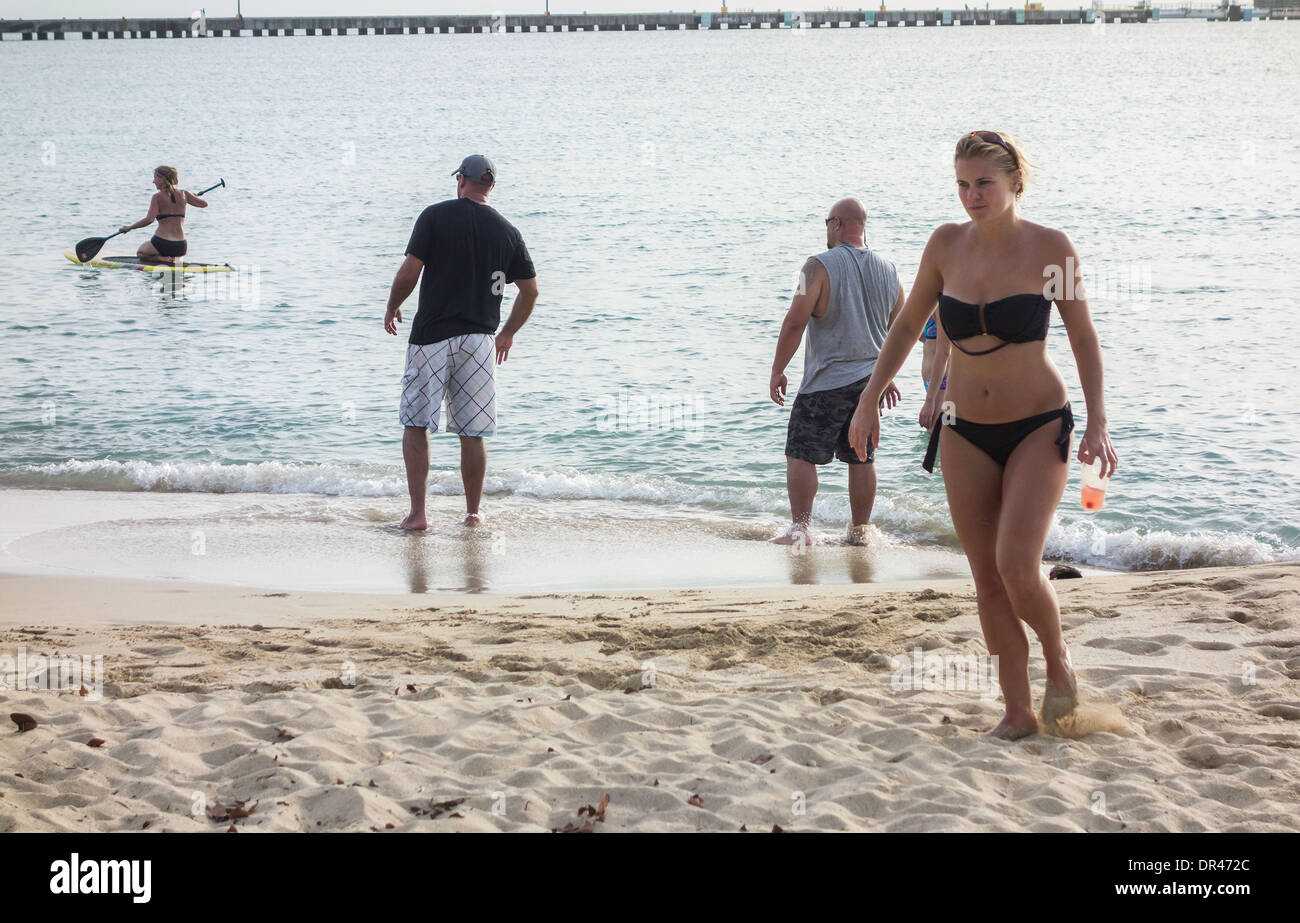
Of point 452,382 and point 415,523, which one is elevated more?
point 452,382

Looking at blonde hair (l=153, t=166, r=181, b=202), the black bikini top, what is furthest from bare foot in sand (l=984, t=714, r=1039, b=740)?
blonde hair (l=153, t=166, r=181, b=202)

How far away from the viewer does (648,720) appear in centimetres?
386

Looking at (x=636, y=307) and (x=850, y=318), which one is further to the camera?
(x=636, y=307)

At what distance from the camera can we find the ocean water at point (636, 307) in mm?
8508

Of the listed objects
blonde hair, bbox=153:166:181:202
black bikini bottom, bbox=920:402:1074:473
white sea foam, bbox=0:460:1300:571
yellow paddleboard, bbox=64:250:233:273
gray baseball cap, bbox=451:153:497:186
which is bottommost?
white sea foam, bbox=0:460:1300:571

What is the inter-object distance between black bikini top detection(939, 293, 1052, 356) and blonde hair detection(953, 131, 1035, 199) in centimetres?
36

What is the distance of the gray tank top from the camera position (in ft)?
20.6

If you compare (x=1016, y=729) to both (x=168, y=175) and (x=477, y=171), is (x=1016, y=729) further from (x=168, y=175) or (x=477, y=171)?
(x=168, y=175)

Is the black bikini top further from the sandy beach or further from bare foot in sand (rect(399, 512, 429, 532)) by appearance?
bare foot in sand (rect(399, 512, 429, 532))

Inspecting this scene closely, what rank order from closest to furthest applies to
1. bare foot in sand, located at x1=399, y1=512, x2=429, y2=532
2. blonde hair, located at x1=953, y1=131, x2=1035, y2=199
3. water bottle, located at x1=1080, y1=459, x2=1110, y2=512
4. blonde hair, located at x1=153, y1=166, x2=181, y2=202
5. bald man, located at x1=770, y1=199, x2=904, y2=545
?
blonde hair, located at x1=953, y1=131, x2=1035, y2=199
water bottle, located at x1=1080, y1=459, x2=1110, y2=512
bald man, located at x1=770, y1=199, x2=904, y2=545
bare foot in sand, located at x1=399, y1=512, x2=429, y2=532
blonde hair, located at x1=153, y1=166, x2=181, y2=202

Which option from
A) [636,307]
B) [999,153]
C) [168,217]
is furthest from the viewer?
[168,217]

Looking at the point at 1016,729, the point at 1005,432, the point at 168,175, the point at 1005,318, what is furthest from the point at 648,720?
the point at 168,175

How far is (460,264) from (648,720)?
3.59m

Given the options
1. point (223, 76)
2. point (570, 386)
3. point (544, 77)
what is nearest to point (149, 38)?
point (223, 76)
